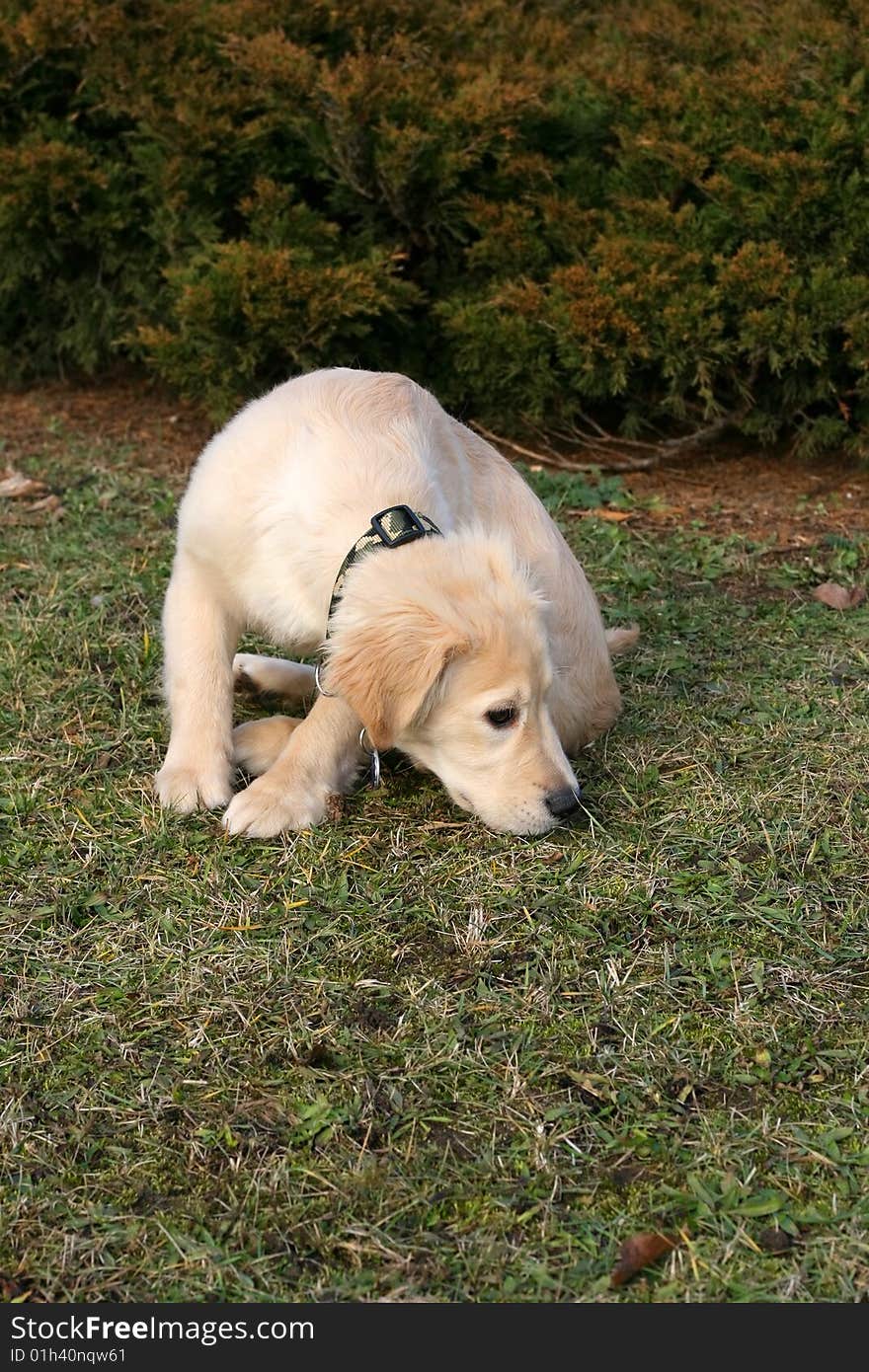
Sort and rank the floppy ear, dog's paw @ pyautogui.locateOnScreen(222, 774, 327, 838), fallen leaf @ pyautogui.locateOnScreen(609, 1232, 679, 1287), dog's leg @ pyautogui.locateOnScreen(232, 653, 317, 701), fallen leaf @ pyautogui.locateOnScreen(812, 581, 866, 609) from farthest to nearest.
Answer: fallen leaf @ pyautogui.locateOnScreen(812, 581, 866, 609) → dog's leg @ pyautogui.locateOnScreen(232, 653, 317, 701) → dog's paw @ pyautogui.locateOnScreen(222, 774, 327, 838) → the floppy ear → fallen leaf @ pyautogui.locateOnScreen(609, 1232, 679, 1287)

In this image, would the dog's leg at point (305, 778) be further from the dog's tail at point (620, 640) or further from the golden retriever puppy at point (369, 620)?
the dog's tail at point (620, 640)

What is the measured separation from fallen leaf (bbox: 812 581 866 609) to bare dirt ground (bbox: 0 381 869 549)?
0.52 m

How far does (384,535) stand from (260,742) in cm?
91

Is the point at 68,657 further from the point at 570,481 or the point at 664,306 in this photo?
the point at 664,306

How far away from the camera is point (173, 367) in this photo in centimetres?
652

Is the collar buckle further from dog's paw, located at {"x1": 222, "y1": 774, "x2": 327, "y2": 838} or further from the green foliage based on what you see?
the green foliage

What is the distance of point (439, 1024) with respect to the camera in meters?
2.85

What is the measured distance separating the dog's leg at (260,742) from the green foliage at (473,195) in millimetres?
2767

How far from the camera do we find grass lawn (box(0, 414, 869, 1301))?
2.33 m

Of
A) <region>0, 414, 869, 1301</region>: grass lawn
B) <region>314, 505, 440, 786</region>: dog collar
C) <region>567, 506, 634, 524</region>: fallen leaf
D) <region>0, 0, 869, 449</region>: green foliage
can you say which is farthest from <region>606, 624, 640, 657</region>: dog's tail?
<region>0, 0, 869, 449</region>: green foliage

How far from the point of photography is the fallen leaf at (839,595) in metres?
5.16

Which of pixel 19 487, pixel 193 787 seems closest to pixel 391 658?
pixel 193 787

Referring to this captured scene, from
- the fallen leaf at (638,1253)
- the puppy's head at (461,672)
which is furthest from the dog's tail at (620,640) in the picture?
the fallen leaf at (638,1253)

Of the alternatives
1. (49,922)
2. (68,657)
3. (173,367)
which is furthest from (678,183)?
(49,922)
